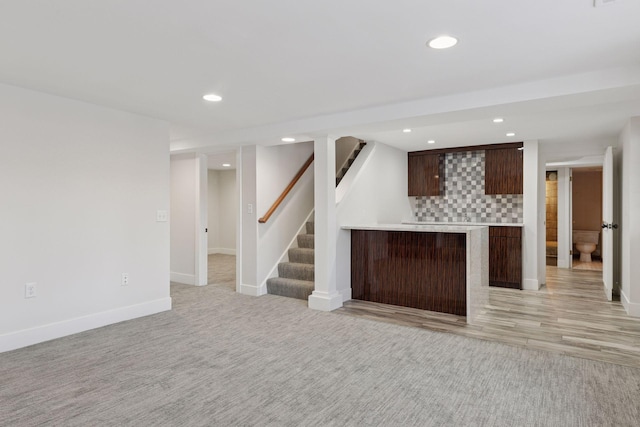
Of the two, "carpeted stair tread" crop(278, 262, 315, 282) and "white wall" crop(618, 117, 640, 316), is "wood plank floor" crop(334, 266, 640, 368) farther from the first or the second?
"carpeted stair tread" crop(278, 262, 315, 282)

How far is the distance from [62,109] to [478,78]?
12.1 feet

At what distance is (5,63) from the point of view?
2.68 metres

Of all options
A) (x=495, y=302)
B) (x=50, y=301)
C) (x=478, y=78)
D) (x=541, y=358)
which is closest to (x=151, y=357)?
(x=50, y=301)

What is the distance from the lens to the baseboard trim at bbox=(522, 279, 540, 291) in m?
5.52

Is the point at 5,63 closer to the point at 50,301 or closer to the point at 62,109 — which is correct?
the point at 62,109

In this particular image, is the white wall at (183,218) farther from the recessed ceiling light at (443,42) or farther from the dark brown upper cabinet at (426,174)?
the recessed ceiling light at (443,42)

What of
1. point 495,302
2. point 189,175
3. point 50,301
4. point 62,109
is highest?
point 62,109

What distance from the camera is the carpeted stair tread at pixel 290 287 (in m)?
4.88

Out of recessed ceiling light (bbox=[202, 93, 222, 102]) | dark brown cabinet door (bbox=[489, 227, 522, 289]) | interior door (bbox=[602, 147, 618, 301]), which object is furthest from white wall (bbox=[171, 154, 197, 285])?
interior door (bbox=[602, 147, 618, 301])

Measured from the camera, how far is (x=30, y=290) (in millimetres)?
3268

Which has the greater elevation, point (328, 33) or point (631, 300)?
point (328, 33)

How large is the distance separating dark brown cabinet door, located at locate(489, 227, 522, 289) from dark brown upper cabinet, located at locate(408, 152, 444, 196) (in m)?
1.21

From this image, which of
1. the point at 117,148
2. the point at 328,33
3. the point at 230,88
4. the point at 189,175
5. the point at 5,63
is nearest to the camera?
the point at 328,33

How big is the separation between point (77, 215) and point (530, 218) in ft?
19.2
